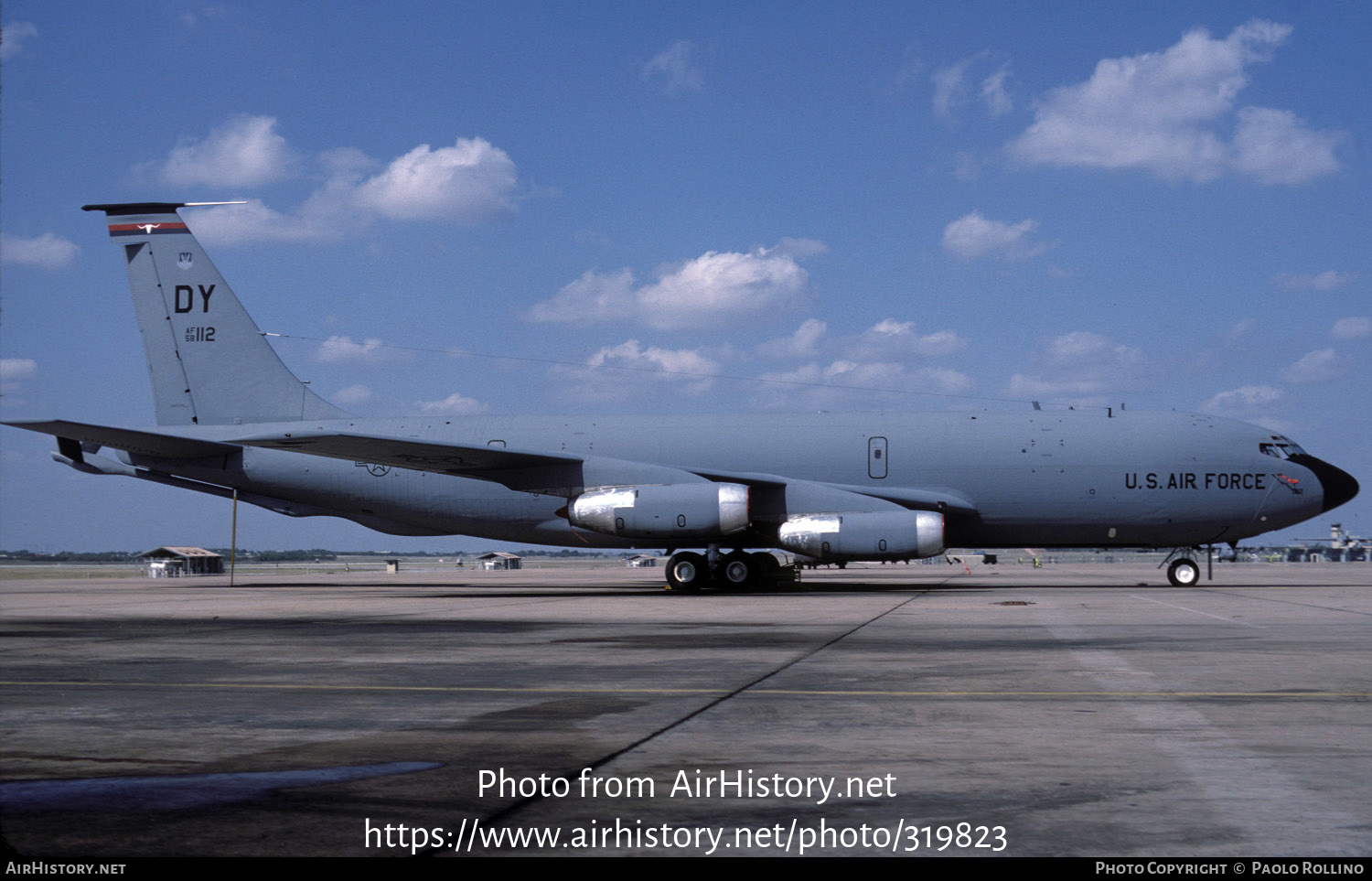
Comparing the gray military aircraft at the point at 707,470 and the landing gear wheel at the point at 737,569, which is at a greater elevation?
the gray military aircraft at the point at 707,470

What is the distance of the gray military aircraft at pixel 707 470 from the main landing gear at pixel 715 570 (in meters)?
0.06

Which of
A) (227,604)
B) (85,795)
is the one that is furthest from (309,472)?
(85,795)

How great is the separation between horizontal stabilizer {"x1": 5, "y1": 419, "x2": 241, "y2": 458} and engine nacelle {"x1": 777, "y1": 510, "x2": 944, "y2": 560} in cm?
1436

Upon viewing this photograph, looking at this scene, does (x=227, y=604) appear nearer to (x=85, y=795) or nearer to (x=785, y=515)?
(x=785, y=515)

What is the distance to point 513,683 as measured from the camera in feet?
30.4

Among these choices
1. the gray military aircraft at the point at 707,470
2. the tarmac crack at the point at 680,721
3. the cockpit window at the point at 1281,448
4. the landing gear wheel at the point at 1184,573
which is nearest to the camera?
the tarmac crack at the point at 680,721

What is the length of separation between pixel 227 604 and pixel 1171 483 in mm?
20740

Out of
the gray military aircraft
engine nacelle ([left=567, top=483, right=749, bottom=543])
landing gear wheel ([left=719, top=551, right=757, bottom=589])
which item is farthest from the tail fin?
landing gear wheel ([left=719, top=551, right=757, bottom=589])

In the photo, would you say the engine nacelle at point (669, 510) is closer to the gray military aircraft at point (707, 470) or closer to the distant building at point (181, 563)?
the gray military aircraft at point (707, 470)

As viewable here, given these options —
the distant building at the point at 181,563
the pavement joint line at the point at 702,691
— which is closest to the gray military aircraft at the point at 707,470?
the pavement joint line at the point at 702,691

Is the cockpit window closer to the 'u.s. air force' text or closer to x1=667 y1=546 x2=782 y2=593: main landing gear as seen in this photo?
the 'u.s. air force' text

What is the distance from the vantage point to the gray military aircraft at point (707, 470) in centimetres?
2622

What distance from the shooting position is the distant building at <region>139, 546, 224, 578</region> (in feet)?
180

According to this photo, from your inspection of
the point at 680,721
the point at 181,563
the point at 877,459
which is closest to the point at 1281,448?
the point at 877,459
